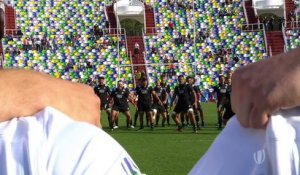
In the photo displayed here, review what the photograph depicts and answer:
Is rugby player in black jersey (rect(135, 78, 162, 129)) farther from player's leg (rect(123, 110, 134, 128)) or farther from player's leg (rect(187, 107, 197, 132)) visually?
player's leg (rect(187, 107, 197, 132))

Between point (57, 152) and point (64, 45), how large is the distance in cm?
3559

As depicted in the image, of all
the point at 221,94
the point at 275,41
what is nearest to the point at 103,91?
the point at 221,94

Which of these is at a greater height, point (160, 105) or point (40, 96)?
point (40, 96)

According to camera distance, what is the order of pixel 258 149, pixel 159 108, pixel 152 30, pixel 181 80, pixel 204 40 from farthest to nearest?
pixel 152 30 < pixel 204 40 < pixel 159 108 < pixel 181 80 < pixel 258 149

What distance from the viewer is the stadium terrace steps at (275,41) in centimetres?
3588

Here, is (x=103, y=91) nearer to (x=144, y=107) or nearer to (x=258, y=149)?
(x=144, y=107)

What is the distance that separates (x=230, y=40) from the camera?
36.9m

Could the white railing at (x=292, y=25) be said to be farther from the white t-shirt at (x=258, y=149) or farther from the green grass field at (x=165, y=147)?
the white t-shirt at (x=258, y=149)

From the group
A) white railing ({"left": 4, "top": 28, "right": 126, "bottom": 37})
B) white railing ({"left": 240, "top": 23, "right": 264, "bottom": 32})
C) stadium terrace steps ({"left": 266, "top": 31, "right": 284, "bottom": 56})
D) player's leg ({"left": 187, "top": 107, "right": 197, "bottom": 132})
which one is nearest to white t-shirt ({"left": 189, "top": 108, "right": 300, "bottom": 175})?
player's leg ({"left": 187, "top": 107, "right": 197, "bottom": 132})

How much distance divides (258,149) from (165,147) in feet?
37.8

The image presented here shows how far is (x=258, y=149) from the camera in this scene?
3.47 ft

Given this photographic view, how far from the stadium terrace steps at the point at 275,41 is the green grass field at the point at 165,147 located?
1788 centimetres

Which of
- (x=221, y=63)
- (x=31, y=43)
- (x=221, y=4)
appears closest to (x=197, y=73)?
(x=221, y=63)

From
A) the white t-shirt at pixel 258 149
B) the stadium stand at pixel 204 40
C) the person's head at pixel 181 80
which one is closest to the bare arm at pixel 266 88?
the white t-shirt at pixel 258 149
